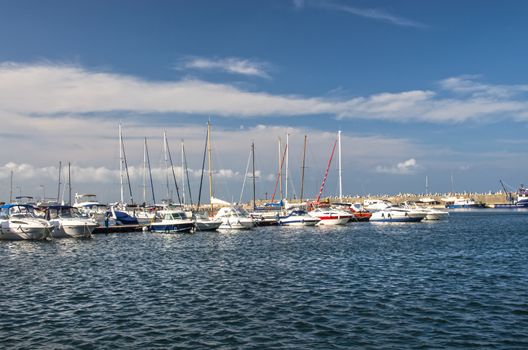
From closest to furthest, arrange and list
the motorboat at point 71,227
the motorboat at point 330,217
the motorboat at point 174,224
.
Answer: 1. the motorboat at point 71,227
2. the motorboat at point 174,224
3. the motorboat at point 330,217

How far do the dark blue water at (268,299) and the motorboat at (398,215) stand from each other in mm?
50586

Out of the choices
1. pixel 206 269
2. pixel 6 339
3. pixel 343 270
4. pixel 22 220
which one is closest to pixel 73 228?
Result: pixel 22 220

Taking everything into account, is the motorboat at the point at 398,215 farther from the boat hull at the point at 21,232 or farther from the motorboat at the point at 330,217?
the boat hull at the point at 21,232

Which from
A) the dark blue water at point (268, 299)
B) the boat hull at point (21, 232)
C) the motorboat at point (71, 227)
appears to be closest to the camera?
the dark blue water at point (268, 299)

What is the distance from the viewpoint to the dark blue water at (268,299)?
20.0m

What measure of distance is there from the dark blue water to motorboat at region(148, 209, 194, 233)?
24542 millimetres

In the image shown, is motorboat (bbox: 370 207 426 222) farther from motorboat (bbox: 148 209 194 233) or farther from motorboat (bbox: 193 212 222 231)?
motorboat (bbox: 148 209 194 233)

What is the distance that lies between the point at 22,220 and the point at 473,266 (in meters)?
53.7

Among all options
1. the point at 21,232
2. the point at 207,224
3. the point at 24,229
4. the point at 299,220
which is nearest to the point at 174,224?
the point at 207,224

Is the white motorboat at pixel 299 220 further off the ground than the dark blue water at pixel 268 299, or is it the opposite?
the white motorboat at pixel 299 220

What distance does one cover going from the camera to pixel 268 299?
27.3m

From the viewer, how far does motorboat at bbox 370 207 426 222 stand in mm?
101500

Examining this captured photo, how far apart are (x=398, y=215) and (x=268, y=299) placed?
79.3 metres

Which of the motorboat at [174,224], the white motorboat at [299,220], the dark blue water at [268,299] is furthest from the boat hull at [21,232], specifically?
the white motorboat at [299,220]
